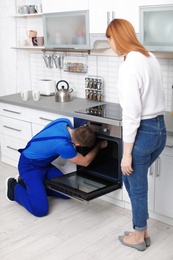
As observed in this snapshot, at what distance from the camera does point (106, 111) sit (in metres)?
3.10

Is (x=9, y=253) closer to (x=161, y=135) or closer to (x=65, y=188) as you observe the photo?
(x=65, y=188)

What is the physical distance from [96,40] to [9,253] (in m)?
1.83

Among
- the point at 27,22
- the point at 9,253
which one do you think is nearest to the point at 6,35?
the point at 27,22

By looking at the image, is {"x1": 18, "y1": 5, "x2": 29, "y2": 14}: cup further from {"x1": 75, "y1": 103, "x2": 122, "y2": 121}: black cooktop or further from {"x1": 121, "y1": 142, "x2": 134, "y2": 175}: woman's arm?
{"x1": 121, "y1": 142, "x2": 134, "y2": 175}: woman's arm

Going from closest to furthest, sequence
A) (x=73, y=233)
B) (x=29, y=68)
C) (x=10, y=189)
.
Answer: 1. (x=73, y=233)
2. (x=10, y=189)
3. (x=29, y=68)

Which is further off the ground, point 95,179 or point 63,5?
point 63,5

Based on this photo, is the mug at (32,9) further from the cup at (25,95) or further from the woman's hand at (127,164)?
the woman's hand at (127,164)

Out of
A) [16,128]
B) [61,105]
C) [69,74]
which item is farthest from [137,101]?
[16,128]

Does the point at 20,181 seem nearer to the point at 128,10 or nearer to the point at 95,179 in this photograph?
the point at 95,179

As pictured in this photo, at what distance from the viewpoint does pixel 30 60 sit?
4.27m

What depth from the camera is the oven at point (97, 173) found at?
8.90ft

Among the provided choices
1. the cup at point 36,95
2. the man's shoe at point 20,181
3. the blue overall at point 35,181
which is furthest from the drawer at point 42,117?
the man's shoe at point 20,181

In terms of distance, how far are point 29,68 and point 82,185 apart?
199 centimetres

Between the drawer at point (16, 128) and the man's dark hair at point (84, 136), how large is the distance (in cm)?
97
